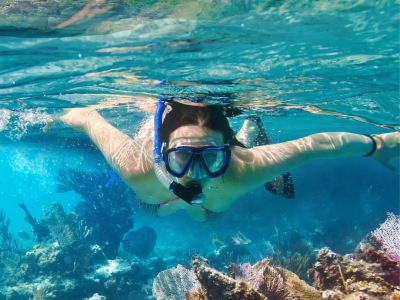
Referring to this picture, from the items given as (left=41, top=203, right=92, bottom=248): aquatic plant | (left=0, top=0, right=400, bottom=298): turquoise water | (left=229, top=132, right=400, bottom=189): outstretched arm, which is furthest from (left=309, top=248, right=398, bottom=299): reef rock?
(left=41, top=203, right=92, bottom=248): aquatic plant

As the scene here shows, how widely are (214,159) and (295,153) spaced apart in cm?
168

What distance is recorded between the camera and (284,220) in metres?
20.9

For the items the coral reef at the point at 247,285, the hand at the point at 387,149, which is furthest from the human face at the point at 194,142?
the hand at the point at 387,149

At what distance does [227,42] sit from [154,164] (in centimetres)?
307

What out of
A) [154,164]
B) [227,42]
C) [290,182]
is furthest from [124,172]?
[290,182]

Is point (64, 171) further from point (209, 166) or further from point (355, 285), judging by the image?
point (355, 285)

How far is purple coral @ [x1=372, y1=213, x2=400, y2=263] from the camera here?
3.35 metres

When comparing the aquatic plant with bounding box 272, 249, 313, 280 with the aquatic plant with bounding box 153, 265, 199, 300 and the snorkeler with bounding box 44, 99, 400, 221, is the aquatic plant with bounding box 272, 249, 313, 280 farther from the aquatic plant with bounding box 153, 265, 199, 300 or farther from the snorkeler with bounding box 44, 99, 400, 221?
the snorkeler with bounding box 44, 99, 400, 221

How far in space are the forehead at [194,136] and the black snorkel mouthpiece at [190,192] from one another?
61 centimetres

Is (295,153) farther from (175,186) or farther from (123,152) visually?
(123,152)

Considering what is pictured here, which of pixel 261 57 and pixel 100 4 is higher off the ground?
pixel 100 4

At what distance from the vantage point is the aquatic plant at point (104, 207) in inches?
491

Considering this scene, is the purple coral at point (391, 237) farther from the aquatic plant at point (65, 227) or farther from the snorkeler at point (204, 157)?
the aquatic plant at point (65, 227)

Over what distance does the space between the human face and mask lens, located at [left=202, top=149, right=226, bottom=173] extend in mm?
90
